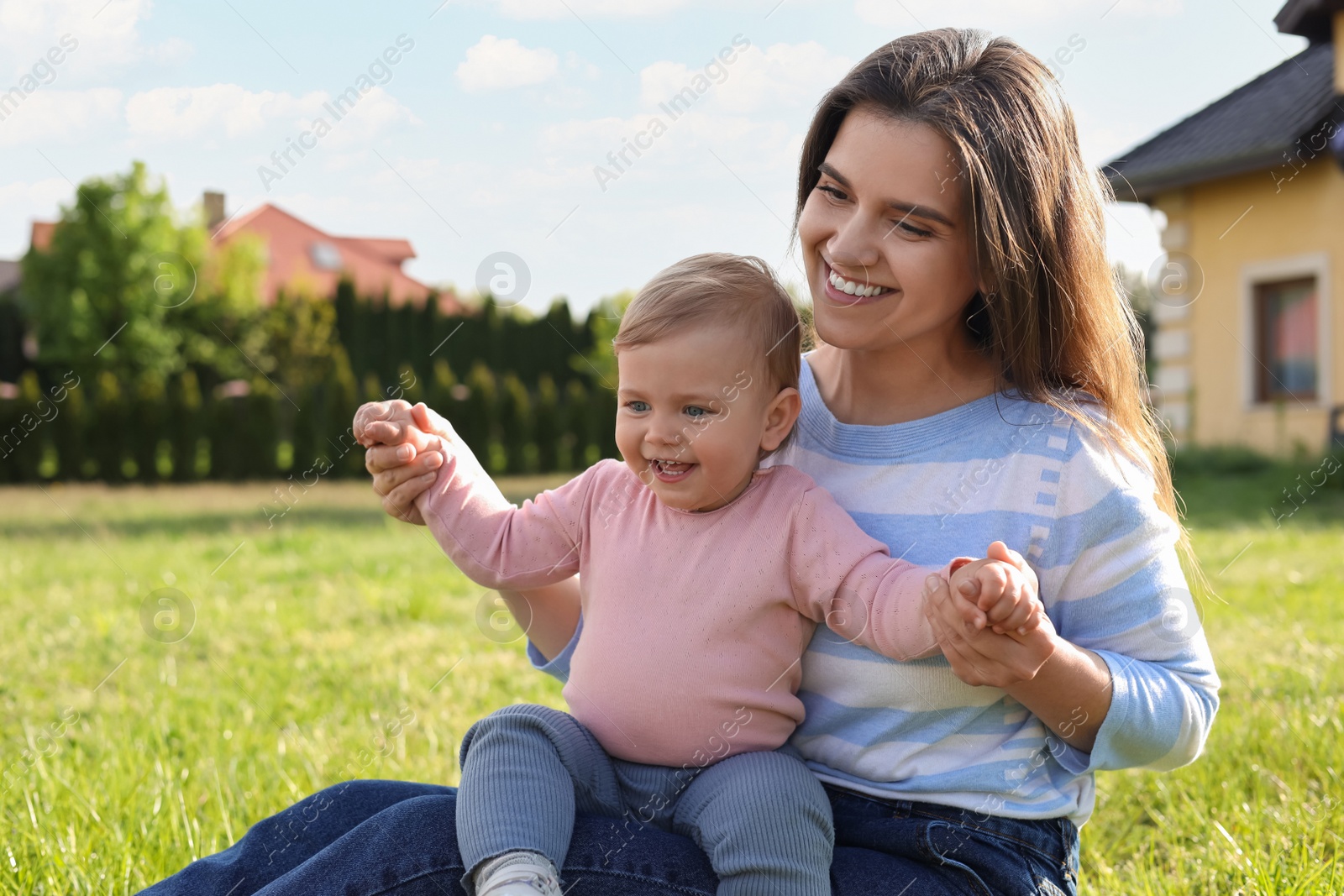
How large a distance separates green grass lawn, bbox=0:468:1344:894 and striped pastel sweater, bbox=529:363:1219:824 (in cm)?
72

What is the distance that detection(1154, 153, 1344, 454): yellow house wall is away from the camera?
10.5 m

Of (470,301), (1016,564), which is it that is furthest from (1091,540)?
(470,301)

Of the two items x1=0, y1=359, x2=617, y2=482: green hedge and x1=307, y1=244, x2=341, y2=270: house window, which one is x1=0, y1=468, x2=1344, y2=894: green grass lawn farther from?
x1=307, y1=244, x2=341, y2=270: house window

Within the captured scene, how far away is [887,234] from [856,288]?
0.32 feet

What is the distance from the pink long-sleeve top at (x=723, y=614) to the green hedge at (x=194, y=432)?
47.3 feet

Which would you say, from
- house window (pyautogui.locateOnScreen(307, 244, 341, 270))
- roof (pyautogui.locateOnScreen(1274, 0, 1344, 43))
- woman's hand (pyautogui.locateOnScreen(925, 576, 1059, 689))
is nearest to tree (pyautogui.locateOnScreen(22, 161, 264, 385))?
house window (pyautogui.locateOnScreen(307, 244, 341, 270))

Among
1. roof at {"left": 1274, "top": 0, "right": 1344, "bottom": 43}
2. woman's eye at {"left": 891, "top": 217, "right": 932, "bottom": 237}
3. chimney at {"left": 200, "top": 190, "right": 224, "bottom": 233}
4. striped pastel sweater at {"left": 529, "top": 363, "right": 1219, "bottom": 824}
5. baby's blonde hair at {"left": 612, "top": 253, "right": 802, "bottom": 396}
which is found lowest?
striped pastel sweater at {"left": 529, "top": 363, "right": 1219, "bottom": 824}

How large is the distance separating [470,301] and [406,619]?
2728 cm

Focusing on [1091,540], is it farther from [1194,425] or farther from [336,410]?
[336,410]

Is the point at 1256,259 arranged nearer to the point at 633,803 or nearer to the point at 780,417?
the point at 780,417

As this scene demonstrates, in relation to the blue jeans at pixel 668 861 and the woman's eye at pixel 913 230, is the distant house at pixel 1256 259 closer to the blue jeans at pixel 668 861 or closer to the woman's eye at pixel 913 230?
the woman's eye at pixel 913 230

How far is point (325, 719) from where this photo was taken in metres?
3.53

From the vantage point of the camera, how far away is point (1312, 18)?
8.95 m

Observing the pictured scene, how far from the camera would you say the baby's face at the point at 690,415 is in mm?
1642
